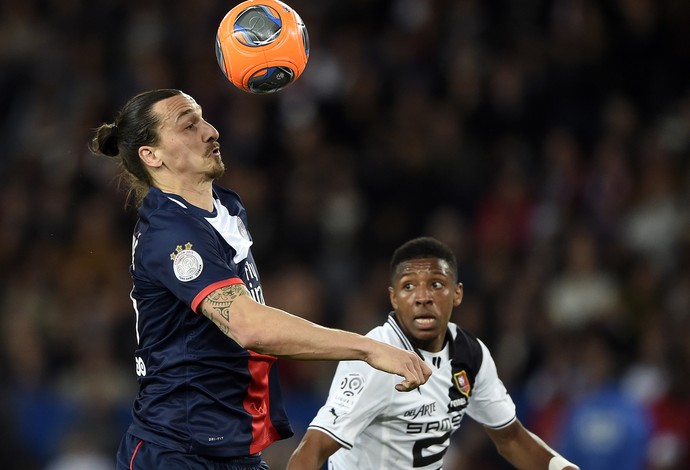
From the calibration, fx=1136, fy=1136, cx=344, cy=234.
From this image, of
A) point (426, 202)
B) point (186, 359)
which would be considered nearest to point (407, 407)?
point (186, 359)

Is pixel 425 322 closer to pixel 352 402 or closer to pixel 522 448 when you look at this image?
pixel 352 402

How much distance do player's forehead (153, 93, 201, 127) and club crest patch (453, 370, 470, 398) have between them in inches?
61.3

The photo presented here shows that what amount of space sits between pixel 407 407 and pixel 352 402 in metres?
0.28

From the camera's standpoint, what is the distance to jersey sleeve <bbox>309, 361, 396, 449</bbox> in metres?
4.32

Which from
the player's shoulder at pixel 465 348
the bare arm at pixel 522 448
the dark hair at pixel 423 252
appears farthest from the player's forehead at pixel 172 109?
the bare arm at pixel 522 448

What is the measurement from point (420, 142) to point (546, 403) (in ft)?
9.66

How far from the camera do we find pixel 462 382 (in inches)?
187

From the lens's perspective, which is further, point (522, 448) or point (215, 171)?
point (522, 448)

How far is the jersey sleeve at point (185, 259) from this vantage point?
366cm

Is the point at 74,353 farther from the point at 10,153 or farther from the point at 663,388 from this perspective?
the point at 663,388

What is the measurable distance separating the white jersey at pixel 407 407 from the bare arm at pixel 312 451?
0.03m

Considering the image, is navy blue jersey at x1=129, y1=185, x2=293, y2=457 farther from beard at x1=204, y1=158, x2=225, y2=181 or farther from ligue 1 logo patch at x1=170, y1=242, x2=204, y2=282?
beard at x1=204, y1=158, x2=225, y2=181

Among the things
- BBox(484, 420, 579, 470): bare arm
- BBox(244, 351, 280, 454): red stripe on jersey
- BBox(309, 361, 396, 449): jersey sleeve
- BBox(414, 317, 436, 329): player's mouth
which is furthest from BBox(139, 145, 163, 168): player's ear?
BBox(484, 420, 579, 470): bare arm

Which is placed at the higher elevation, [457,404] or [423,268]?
[423,268]
